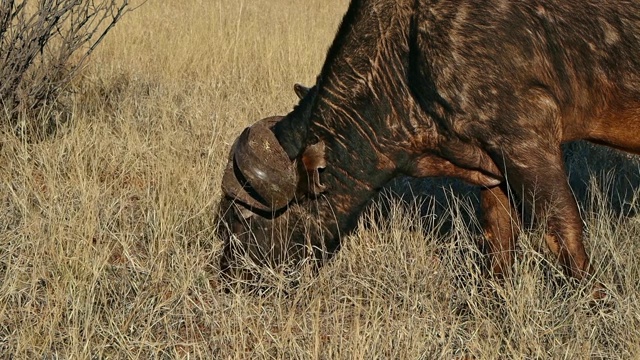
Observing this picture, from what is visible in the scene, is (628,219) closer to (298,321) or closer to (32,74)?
(298,321)

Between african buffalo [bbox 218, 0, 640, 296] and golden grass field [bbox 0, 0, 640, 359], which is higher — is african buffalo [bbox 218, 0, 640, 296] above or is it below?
above

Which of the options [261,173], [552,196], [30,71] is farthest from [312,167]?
[30,71]

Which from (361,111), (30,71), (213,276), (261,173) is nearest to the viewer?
(261,173)

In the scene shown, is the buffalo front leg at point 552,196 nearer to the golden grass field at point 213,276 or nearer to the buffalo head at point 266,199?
the golden grass field at point 213,276

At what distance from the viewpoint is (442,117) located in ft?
13.9

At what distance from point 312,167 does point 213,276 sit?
2.63 ft

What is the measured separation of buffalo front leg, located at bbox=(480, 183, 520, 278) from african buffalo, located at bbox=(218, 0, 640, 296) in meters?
0.24

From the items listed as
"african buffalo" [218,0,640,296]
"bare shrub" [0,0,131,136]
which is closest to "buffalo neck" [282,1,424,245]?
"african buffalo" [218,0,640,296]

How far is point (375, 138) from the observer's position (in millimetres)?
4422

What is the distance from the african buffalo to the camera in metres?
4.16

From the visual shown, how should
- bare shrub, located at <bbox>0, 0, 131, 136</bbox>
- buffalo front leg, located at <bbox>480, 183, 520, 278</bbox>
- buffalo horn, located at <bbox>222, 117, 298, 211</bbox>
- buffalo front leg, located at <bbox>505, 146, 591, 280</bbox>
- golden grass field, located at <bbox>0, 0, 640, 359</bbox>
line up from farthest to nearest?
bare shrub, located at <bbox>0, 0, 131, 136</bbox> < buffalo front leg, located at <bbox>480, 183, 520, 278</bbox> < buffalo horn, located at <bbox>222, 117, 298, 211</bbox> < buffalo front leg, located at <bbox>505, 146, 591, 280</bbox> < golden grass field, located at <bbox>0, 0, 640, 359</bbox>

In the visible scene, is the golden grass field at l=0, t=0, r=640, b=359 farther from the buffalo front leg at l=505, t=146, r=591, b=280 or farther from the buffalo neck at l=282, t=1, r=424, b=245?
the buffalo neck at l=282, t=1, r=424, b=245

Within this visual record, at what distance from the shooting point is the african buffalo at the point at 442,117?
4.16 m

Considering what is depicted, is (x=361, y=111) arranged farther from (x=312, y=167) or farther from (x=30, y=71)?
(x=30, y=71)
